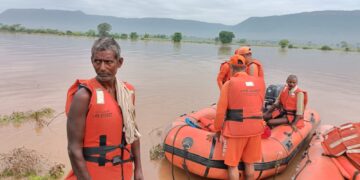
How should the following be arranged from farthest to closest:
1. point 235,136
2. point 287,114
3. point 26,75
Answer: point 26,75
point 287,114
point 235,136

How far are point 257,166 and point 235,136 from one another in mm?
876

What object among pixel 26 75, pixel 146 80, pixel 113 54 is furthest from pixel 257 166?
pixel 26 75

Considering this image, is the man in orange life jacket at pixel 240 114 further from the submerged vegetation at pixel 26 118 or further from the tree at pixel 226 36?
the tree at pixel 226 36

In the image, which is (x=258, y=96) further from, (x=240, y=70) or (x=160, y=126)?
(x=160, y=126)

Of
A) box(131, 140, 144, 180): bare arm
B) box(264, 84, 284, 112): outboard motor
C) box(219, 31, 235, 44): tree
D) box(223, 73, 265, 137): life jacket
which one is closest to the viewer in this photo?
box(131, 140, 144, 180): bare arm

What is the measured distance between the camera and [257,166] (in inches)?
147

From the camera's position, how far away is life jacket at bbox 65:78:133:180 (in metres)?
1.63

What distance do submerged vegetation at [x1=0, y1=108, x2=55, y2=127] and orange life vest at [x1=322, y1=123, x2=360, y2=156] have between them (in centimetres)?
480

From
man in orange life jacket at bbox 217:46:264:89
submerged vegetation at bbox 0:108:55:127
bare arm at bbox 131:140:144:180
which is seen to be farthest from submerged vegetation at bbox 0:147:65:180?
man in orange life jacket at bbox 217:46:264:89

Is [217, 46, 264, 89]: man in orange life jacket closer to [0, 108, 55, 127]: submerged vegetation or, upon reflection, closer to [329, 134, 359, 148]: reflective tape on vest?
[329, 134, 359, 148]: reflective tape on vest

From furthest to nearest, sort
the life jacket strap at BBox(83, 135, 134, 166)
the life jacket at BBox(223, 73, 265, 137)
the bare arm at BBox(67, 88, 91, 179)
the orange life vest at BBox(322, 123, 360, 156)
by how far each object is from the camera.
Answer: the orange life vest at BBox(322, 123, 360, 156), the life jacket at BBox(223, 73, 265, 137), the life jacket strap at BBox(83, 135, 134, 166), the bare arm at BBox(67, 88, 91, 179)

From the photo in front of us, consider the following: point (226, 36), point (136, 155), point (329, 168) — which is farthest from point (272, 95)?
point (226, 36)

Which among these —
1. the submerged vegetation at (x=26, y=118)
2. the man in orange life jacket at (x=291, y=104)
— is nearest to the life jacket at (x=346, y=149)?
the man in orange life jacket at (x=291, y=104)

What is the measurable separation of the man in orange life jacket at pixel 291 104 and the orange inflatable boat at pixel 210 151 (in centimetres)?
25
